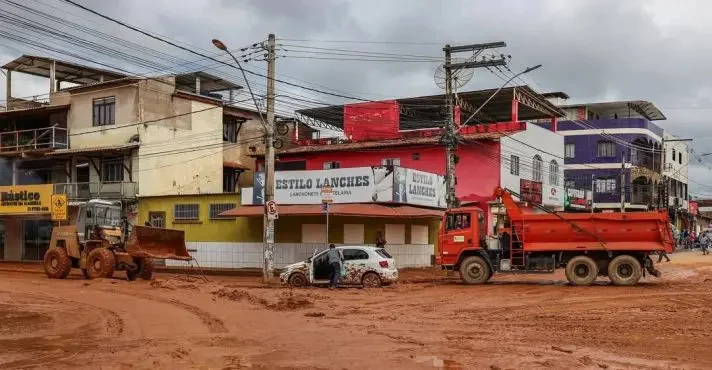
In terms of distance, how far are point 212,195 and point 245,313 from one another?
1865 cm

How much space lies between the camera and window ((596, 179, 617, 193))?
199 feet

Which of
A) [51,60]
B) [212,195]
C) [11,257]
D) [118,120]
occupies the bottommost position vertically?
[11,257]

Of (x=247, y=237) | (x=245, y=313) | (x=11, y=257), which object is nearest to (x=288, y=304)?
(x=245, y=313)

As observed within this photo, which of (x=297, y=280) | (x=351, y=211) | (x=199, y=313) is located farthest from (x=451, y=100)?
(x=199, y=313)

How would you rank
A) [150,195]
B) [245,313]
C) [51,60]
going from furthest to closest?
[51,60] → [150,195] → [245,313]

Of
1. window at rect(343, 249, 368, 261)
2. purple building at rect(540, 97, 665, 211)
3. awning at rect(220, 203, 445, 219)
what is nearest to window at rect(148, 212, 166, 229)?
awning at rect(220, 203, 445, 219)

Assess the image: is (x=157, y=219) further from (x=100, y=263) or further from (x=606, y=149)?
(x=606, y=149)

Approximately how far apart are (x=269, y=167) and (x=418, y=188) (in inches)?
340

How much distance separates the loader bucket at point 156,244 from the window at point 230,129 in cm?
1817

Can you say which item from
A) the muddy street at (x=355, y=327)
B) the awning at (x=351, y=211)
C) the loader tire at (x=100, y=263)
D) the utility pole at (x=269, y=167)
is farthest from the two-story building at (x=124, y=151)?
the muddy street at (x=355, y=327)

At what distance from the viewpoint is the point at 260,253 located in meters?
31.0

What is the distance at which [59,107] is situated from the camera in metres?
40.0

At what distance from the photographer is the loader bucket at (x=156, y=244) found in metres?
24.2

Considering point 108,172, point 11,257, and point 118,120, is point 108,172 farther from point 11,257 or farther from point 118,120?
point 11,257
